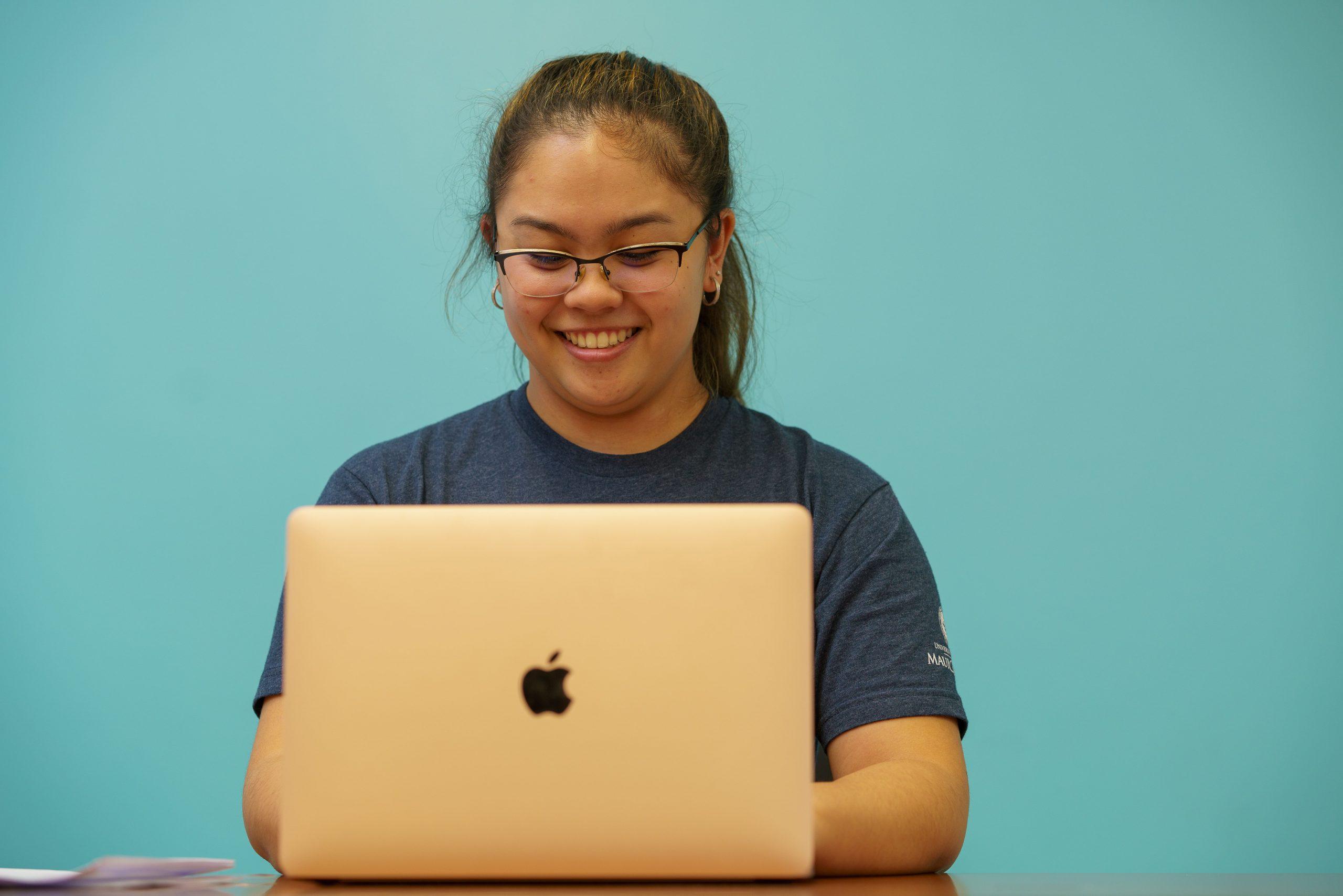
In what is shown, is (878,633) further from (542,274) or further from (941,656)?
(542,274)

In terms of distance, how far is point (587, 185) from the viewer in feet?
3.77

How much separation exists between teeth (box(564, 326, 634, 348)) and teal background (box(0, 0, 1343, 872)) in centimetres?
89

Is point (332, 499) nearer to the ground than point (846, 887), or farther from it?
farther from it

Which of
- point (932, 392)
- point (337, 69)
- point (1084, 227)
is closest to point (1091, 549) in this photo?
point (932, 392)

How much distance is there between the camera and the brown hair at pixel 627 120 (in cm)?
120

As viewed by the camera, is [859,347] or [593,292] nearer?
[593,292]

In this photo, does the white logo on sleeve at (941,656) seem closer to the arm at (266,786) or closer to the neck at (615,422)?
the neck at (615,422)

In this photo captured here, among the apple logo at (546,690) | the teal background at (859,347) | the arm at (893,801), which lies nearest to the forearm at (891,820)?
the arm at (893,801)

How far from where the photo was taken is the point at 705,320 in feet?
4.80

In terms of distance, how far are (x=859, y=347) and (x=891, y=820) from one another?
1386 mm

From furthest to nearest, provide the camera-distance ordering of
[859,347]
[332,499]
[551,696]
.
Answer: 1. [859,347]
2. [332,499]
3. [551,696]

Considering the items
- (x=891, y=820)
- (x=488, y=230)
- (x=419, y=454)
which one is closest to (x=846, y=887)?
(x=891, y=820)

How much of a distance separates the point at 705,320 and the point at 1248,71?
4.47 ft

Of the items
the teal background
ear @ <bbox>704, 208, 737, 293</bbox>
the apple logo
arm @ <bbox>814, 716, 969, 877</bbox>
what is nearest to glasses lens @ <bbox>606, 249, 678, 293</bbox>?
ear @ <bbox>704, 208, 737, 293</bbox>
